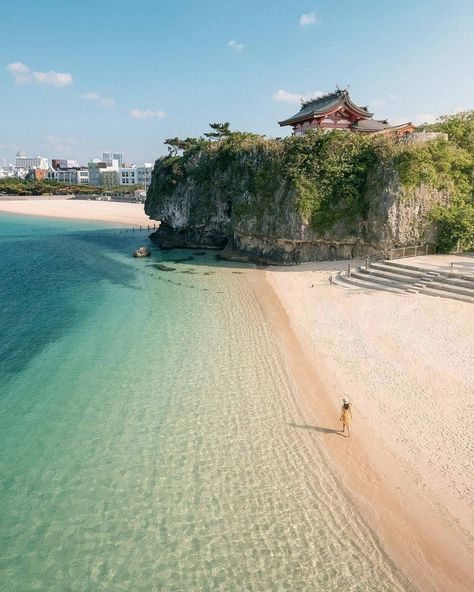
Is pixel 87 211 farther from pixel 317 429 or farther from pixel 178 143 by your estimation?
pixel 317 429

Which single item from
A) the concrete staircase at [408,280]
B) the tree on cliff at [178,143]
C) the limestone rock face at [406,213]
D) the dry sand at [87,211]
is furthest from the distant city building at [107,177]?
the concrete staircase at [408,280]

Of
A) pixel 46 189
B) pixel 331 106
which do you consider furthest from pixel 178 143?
pixel 46 189

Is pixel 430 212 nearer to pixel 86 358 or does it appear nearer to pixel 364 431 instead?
pixel 364 431

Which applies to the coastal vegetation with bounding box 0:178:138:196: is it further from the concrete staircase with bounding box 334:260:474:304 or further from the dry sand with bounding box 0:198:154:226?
the concrete staircase with bounding box 334:260:474:304

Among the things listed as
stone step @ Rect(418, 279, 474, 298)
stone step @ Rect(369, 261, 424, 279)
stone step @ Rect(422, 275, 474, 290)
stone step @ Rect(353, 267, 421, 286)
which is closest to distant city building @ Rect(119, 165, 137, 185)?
stone step @ Rect(353, 267, 421, 286)

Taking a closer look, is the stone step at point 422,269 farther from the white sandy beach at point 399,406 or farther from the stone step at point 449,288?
the white sandy beach at point 399,406

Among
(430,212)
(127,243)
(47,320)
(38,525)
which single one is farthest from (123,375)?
(127,243)
